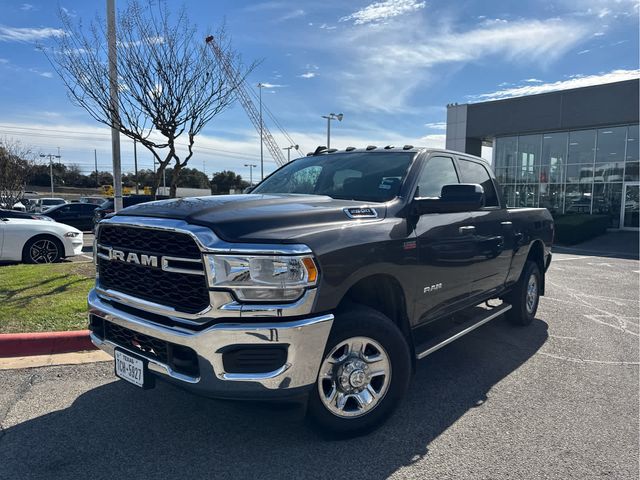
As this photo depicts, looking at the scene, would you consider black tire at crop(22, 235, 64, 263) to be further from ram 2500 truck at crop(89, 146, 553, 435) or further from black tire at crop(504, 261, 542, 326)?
black tire at crop(504, 261, 542, 326)

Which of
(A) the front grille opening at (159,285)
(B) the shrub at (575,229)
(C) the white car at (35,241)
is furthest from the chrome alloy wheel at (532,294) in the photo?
(B) the shrub at (575,229)

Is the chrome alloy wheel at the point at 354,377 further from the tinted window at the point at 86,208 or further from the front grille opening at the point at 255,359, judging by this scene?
the tinted window at the point at 86,208

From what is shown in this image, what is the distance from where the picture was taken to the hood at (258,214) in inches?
104

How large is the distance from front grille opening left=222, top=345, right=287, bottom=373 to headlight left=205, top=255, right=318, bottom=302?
10.4 inches

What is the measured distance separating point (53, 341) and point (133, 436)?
2044 mm

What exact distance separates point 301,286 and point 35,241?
8.57 m

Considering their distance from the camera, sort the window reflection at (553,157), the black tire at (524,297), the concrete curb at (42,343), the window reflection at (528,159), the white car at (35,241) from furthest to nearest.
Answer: the window reflection at (528,159) → the window reflection at (553,157) → the white car at (35,241) → the black tire at (524,297) → the concrete curb at (42,343)

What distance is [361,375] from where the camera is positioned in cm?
300

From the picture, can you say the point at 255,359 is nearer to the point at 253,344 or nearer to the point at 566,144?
the point at 253,344

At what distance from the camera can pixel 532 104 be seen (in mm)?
24984

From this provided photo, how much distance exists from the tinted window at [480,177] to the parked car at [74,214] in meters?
18.3

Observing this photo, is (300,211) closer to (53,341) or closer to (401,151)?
(401,151)

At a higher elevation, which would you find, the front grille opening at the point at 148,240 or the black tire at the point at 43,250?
the front grille opening at the point at 148,240

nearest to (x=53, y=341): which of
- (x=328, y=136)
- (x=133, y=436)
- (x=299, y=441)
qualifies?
(x=133, y=436)
